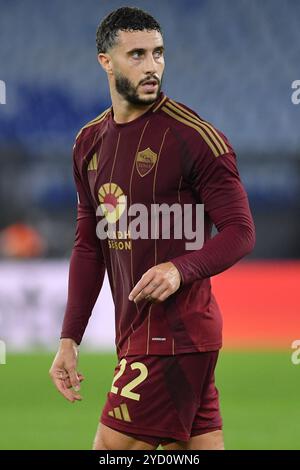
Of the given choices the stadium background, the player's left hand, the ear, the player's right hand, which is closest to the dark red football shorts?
the player's right hand

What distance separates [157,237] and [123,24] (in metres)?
0.75

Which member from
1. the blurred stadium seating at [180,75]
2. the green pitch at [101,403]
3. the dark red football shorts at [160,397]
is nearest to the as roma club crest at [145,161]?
the dark red football shorts at [160,397]

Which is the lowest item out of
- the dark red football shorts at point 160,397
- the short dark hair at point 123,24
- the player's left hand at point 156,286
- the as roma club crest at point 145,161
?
the dark red football shorts at point 160,397

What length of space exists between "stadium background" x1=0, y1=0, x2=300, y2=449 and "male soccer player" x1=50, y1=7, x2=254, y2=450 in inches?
170

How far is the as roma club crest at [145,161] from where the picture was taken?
3525 millimetres

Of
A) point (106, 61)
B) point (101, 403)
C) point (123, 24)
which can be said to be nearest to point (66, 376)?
point (106, 61)

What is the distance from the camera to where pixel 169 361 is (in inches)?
138

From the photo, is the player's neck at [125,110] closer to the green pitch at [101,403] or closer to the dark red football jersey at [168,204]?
the dark red football jersey at [168,204]

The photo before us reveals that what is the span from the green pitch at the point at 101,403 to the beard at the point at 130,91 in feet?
10.1

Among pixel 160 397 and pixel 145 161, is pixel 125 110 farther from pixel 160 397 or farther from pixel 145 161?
pixel 160 397

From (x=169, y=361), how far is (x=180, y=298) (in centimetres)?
22
